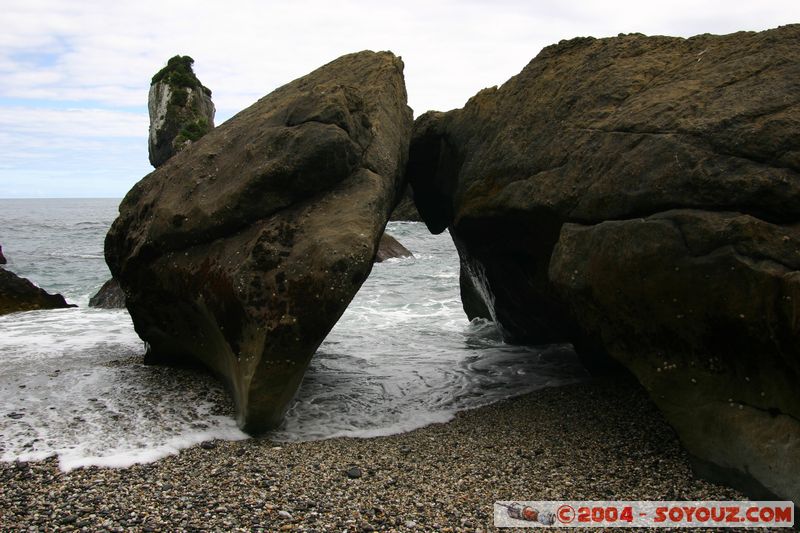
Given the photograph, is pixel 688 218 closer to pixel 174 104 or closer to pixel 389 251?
pixel 389 251

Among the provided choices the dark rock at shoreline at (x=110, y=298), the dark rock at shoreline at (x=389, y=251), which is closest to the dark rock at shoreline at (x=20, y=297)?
the dark rock at shoreline at (x=110, y=298)

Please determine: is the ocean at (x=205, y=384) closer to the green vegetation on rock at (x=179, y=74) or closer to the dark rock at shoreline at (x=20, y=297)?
the dark rock at shoreline at (x=20, y=297)

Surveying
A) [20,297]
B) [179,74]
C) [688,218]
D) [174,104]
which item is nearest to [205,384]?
[688,218]

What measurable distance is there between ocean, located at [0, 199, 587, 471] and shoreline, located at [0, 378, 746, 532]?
0.58 m

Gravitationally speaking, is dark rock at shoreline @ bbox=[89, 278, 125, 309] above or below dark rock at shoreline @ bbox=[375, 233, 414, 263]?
below

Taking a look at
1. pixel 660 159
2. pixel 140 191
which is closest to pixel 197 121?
pixel 140 191

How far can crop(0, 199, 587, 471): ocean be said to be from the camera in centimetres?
801

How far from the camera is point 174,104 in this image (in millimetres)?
43375

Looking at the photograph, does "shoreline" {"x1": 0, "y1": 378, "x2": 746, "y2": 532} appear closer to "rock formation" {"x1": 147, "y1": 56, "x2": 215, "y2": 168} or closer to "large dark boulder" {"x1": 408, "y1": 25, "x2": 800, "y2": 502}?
"large dark boulder" {"x1": 408, "y1": 25, "x2": 800, "y2": 502}

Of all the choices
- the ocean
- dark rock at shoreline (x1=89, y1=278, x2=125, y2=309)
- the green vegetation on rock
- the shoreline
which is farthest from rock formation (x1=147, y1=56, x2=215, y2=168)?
the shoreline

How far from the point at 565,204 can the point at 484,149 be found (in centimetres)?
239

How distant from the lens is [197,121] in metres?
41.8

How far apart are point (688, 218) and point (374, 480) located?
379 cm

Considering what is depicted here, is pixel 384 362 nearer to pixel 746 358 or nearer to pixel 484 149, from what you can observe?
pixel 484 149
